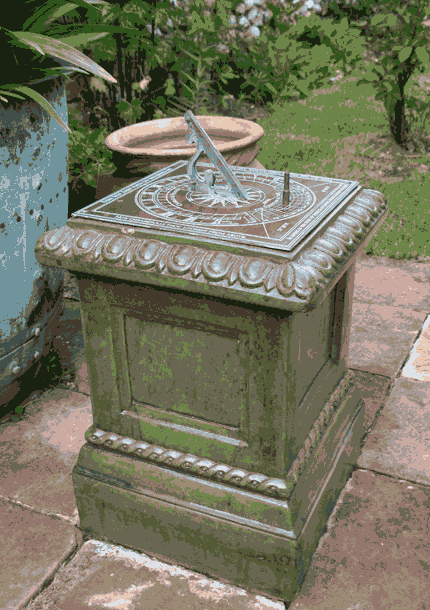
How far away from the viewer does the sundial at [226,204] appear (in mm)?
1298

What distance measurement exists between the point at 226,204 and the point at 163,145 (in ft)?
4.87

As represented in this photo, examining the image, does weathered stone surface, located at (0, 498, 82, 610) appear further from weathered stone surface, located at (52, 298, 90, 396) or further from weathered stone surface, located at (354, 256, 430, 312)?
weathered stone surface, located at (354, 256, 430, 312)

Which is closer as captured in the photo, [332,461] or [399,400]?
[332,461]

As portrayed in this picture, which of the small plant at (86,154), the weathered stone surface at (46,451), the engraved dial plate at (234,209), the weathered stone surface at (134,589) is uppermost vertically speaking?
the engraved dial plate at (234,209)

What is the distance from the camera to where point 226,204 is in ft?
4.76

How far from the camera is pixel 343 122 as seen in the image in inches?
197

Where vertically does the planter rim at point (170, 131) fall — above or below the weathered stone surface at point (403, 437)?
above

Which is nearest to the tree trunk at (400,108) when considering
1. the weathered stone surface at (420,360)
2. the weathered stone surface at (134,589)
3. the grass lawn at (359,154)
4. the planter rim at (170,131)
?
the grass lawn at (359,154)

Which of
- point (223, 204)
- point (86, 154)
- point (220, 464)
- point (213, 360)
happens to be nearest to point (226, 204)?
point (223, 204)

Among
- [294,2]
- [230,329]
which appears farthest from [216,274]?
[294,2]

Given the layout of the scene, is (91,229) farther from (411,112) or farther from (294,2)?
(294,2)

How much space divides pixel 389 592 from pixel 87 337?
3.15 ft

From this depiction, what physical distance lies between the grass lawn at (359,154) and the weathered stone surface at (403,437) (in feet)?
3.85

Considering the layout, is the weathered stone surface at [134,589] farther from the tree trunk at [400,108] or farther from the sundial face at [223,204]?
the tree trunk at [400,108]
